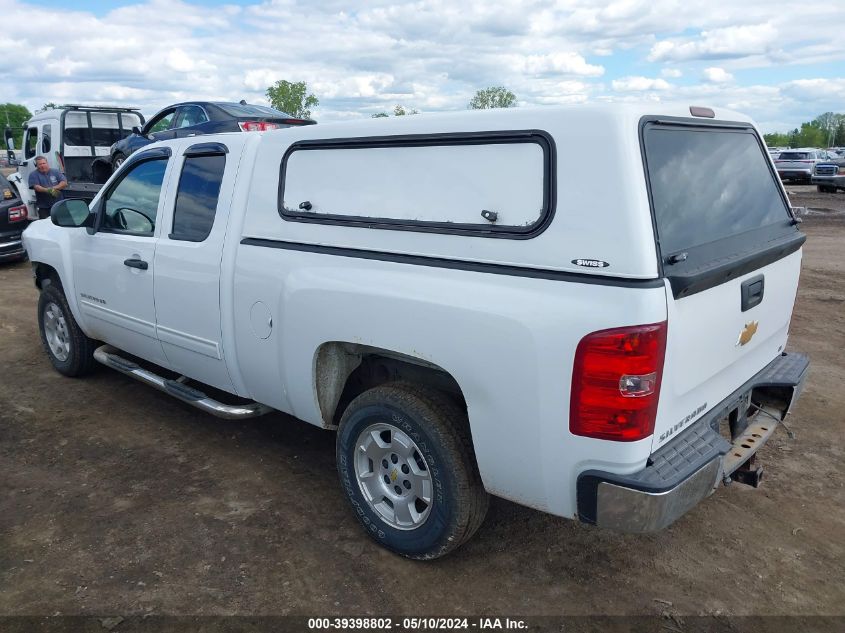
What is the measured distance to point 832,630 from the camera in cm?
270

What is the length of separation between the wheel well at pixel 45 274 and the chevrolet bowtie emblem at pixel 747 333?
483cm

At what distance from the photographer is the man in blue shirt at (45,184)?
A: 37.2 ft

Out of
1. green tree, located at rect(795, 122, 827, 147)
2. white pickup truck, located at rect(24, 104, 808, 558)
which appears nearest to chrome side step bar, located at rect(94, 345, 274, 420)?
white pickup truck, located at rect(24, 104, 808, 558)

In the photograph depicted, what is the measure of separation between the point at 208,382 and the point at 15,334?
408cm

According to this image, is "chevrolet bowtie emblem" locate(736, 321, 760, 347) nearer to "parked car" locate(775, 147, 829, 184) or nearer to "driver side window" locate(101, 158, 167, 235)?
"driver side window" locate(101, 158, 167, 235)

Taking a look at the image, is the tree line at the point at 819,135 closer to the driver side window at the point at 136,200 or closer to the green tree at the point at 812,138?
the green tree at the point at 812,138

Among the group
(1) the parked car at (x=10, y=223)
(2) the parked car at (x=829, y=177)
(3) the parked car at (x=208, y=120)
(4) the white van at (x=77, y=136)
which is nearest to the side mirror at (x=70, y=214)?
(3) the parked car at (x=208, y=120)

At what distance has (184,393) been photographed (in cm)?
415

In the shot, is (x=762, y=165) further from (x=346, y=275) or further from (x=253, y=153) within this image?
(x=253, y=153)

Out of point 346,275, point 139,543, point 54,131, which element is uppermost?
point 54,131

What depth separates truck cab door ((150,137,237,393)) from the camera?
371cm

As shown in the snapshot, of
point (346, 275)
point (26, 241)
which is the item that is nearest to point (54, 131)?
point (26, 241)

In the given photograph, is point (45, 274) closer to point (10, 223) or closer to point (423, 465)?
point (423, 465)

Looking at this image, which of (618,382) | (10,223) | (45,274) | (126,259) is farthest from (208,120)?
(618,382)
